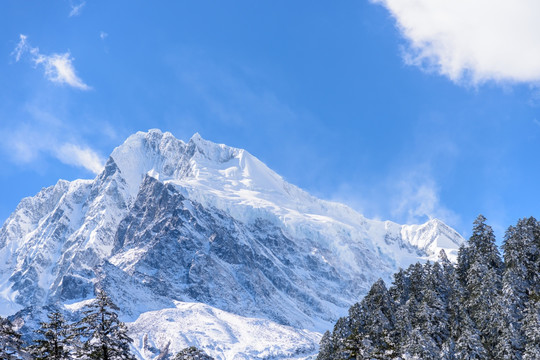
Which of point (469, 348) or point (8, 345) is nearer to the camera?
point (8, 345)

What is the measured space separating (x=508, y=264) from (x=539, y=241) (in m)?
6.50

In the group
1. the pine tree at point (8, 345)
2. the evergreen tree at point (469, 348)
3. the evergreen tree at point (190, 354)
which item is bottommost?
the pine tree at point (8, 345)

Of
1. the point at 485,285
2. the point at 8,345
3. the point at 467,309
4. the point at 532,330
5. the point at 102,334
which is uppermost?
the point at 485,285

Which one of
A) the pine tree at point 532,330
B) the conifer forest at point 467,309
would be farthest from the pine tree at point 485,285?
the pine tree at point 532,330

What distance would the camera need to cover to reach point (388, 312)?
91.6m

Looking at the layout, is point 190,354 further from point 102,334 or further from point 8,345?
point 8,345

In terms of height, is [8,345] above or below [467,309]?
below

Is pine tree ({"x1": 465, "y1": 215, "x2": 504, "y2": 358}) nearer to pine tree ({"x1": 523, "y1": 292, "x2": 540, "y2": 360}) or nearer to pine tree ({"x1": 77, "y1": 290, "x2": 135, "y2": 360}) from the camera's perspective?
pine tree ({"x1": 523, "y1": 292, "x2": 540, "y2": 360})

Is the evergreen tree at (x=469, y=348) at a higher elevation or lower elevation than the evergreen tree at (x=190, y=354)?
higher

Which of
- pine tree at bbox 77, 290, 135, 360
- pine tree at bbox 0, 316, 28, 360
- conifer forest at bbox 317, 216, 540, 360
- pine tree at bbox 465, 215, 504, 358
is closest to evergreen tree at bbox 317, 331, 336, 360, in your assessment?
conifer forest at bbox 317, 216, 540, 360

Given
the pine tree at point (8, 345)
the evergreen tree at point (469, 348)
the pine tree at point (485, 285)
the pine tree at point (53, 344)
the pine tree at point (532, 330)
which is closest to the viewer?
the pine tree at point (8, 345)

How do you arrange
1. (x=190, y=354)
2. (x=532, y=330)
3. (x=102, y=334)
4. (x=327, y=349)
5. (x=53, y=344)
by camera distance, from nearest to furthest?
(x=53, y=344)
(x=102, y=334)
(x=190, y=354)
(x=532, y=330)
(x=327, y=349)

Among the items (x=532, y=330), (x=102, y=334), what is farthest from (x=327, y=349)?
(x=102, y=334)

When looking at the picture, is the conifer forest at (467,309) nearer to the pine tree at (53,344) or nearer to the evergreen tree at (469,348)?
the evergreen tree at (469,348)
